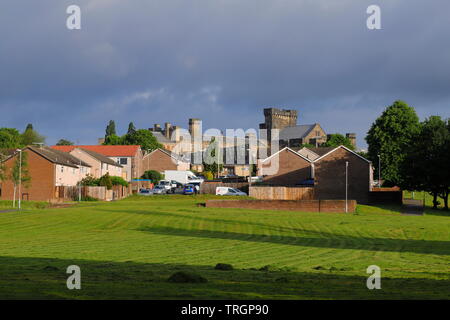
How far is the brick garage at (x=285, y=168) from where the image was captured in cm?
10112

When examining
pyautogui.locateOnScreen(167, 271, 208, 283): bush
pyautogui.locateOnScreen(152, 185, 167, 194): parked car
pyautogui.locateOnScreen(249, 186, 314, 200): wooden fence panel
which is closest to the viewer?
pyautogui.locateOnScreen(167, 271, 208, 283): bush

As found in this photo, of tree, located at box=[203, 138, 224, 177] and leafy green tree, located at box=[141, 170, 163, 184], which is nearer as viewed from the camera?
leafy green tree, located at box=[141, 170, 163, 184]

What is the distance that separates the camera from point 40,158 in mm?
83250

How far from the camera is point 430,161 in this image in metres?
76.1

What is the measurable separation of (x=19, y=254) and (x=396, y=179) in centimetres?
A: 8852

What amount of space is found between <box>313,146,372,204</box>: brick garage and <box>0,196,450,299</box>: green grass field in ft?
121

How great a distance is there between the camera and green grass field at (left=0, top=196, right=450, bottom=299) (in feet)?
38.8

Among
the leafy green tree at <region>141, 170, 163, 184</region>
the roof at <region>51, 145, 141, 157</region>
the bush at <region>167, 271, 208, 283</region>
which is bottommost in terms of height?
the bush at <region>167, 271, 208, 283</region>

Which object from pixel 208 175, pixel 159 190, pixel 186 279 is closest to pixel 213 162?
pixel 208 175

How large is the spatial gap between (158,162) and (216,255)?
377ft

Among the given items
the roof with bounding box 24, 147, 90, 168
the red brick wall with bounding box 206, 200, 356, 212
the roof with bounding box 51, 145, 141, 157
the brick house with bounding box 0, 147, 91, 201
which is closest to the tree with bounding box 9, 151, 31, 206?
the brick house with bounding box 0, 147, 91, 201

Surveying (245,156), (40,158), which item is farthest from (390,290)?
(245,156)

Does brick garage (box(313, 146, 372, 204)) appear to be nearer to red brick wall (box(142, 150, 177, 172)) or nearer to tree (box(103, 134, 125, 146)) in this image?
red brick wall (box(142, 150, 177, 172))

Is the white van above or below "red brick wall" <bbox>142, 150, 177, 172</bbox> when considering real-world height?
below
